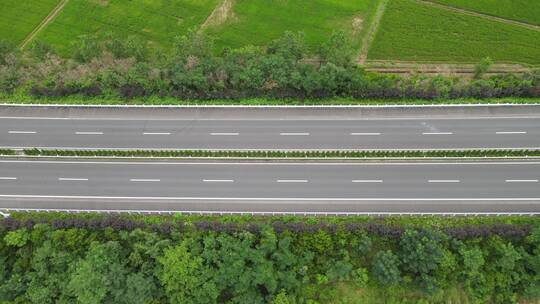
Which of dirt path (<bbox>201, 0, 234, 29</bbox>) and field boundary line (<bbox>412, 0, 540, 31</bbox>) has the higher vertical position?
dirt path (<bbox>201, 0, 234, 29</bbox>)

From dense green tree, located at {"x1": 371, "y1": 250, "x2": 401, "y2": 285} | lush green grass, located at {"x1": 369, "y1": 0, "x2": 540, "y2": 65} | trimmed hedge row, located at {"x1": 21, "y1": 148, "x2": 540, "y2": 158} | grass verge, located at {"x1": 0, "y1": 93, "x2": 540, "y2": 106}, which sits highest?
lush green grass, located at {"x1": 369, "y1": 0, "x2": 540, "y2": 65}

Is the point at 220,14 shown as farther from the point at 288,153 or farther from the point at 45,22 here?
the point at 45,22

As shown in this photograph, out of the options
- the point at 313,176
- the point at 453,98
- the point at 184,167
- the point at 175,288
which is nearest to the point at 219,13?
the point at 184,167

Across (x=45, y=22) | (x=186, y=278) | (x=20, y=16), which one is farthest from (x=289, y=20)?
(x=20, y=16)

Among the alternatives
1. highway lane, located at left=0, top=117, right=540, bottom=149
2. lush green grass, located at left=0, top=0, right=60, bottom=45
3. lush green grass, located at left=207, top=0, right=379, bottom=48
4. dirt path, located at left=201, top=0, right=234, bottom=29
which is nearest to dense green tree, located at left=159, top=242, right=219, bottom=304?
highway lane, located at left=0, top=117, right=540, bottom=149

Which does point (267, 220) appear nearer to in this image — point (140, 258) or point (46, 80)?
point (140, 258)

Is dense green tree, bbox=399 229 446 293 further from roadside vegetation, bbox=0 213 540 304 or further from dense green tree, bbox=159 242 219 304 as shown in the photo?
dense green tree, bbox=159 242 219 304
